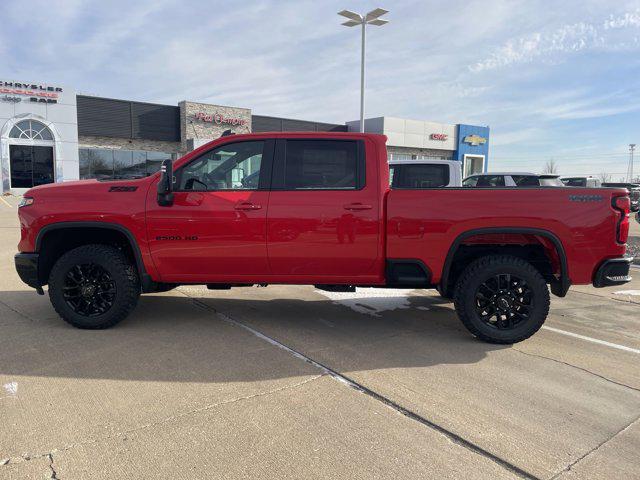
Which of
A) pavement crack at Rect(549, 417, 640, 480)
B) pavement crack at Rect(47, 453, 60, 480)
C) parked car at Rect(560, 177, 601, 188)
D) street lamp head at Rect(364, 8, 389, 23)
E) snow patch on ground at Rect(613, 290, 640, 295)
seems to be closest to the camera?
pavement crack at Rect(47, 453, 60, 480)

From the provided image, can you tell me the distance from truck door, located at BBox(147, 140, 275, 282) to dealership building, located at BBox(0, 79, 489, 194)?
2379 cm

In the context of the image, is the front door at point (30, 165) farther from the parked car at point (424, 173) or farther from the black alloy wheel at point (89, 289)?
the black alloy wheel at point (89, 289)

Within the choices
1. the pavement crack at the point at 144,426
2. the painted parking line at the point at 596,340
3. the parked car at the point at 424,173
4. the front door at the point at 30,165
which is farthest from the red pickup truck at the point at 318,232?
the front door at the point at 30,165

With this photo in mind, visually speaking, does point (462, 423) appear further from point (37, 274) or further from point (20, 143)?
point (20, 143)

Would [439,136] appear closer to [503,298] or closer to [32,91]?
[32,91]

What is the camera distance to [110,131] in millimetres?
28688

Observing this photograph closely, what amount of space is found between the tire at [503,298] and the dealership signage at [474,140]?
40688 millimetres

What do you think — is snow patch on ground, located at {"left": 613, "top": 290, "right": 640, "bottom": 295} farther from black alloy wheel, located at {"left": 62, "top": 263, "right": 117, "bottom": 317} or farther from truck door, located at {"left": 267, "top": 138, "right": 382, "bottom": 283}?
black alloy wheel, located at {"left": 62, "top": 263, "right": 117, "bottom": 317}

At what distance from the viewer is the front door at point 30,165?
26.6m

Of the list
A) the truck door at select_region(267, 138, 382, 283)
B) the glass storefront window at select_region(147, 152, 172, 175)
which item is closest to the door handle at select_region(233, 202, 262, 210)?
the truck door at select_region(267, 138, 382, 283)

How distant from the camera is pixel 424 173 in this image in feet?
31.9

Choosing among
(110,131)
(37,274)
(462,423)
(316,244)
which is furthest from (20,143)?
(462,423)

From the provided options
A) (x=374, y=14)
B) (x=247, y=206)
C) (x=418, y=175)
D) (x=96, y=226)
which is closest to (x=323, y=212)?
(x=247, y=206)

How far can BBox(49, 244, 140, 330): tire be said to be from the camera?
472cm
